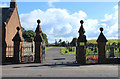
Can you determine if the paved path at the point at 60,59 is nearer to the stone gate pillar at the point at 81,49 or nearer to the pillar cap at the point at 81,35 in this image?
the stone gate pillar at the point at 81,49

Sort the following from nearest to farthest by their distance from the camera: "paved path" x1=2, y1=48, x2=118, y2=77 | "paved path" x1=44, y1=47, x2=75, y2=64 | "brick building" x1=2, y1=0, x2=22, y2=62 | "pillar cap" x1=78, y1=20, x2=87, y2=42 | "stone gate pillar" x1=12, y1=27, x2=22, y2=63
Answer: "paved path" x1=2, y1=48, x2=118, y2=77 → "pillar cap" x1=78, y1=20, x2=87, y2=42 → "stone gate pillar" x1=12, y1=27, x2=22, y2=63 → "paved path" x1=44, y1=47, x2=75, y2=64 → "brick building" x1=2, y1=0, x2=22, y2=62

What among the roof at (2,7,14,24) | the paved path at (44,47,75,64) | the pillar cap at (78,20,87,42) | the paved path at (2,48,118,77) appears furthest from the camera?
the roof at (2,7,14,24)

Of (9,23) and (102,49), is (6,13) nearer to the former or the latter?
(9,23)

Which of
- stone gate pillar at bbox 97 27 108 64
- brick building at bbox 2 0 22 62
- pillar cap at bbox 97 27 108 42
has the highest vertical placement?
brick building at bbox 2 0 22 62

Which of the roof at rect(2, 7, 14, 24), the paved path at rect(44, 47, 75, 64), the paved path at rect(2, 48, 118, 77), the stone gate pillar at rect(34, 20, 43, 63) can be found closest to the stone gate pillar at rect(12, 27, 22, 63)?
the stone gate pillar at rect(34, 20, 43, 63)

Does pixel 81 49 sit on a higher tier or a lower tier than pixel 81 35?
lower

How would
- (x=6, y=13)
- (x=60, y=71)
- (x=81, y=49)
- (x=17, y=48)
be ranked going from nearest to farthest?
(x=60, y=71) < (x=81, y=49) < (x=17, y=48) < (x=6, y=13)

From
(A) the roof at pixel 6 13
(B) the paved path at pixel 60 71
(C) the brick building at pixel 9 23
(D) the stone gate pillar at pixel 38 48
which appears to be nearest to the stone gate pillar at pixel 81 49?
(B) the paved path at pixel 60 71

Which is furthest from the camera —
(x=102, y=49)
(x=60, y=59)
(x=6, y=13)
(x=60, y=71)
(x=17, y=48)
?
(x=6, y=13)

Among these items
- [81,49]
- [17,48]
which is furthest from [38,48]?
[81,49]

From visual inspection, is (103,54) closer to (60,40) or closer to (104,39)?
(104,39)

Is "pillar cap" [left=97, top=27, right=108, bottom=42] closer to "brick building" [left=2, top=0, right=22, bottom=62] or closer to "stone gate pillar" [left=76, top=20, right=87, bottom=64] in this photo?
"stone gate pillar" [left=76, top=20, right=87, bottom=64]

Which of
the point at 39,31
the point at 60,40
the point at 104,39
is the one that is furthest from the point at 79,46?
the point at 60,40

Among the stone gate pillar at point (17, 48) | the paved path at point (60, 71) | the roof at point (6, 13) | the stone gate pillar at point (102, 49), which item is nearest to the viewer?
the paved path at point (60, 71)
